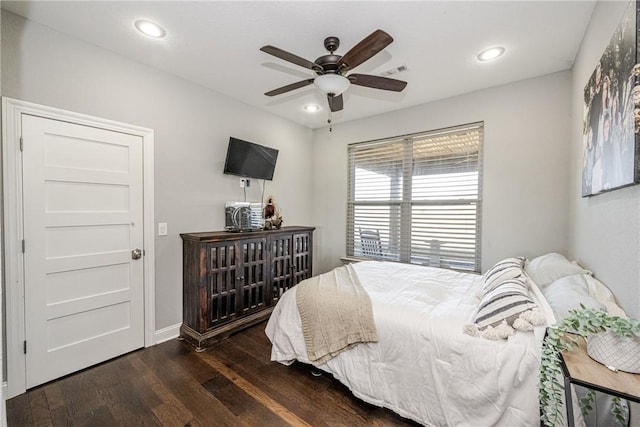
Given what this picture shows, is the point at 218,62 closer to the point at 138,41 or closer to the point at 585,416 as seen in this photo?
the point at 138,41

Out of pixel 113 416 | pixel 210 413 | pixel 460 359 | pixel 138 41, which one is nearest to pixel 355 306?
pixel 460 359

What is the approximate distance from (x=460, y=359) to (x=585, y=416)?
0.56 m

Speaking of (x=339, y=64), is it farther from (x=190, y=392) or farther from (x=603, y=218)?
(x=190, y=392)

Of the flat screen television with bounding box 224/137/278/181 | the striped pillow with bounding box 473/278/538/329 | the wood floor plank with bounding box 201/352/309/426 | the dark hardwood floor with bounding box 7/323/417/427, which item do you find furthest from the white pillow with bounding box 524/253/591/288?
the flat screen television with bounding box 224/137/278/181

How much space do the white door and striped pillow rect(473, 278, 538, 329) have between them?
115 inches

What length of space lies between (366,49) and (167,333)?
3166 mm

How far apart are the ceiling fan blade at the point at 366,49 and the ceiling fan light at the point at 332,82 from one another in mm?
75

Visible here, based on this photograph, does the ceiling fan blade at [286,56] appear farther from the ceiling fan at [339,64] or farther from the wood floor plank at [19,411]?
the wood floor plank at [19,411]

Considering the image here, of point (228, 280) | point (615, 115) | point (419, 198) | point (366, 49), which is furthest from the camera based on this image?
point (419, 198)

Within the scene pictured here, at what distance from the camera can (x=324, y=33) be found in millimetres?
2137

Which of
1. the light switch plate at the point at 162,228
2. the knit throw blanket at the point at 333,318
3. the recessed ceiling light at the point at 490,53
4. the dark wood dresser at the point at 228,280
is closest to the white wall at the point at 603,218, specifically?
the recessed ceiling light at the point at 490,53

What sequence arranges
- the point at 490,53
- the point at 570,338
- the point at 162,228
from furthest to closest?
1. the point at 162,228
2. the point at 490,53
3. the point at 570,338

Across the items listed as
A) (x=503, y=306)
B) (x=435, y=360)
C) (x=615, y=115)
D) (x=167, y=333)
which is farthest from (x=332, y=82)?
(x=167, y=333)

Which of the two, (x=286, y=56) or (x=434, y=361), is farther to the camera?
A: (x=286, y=56)
